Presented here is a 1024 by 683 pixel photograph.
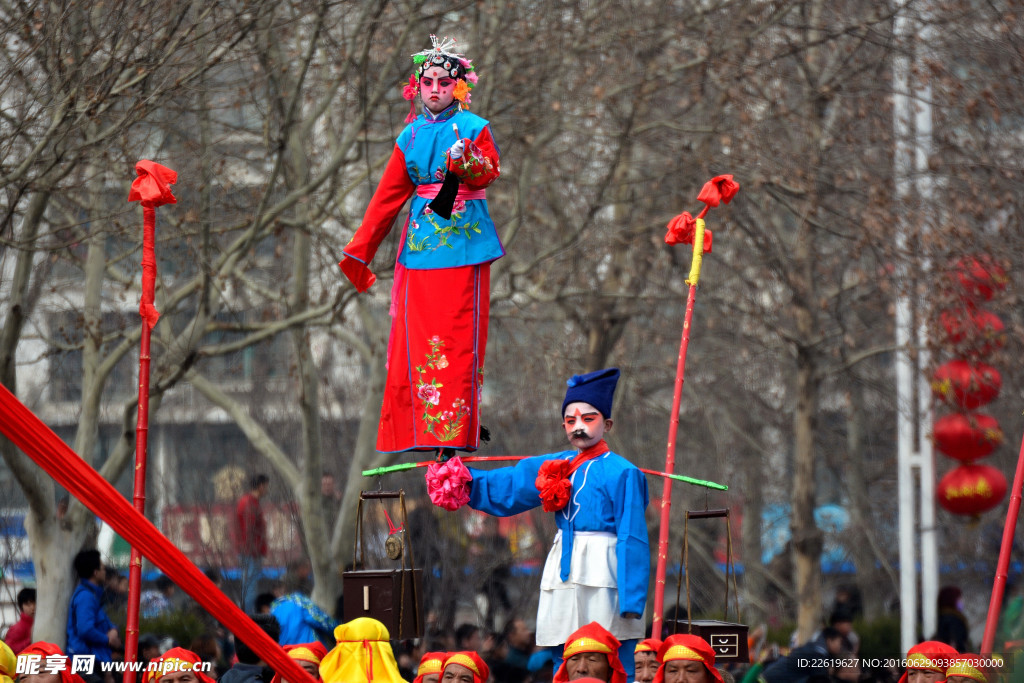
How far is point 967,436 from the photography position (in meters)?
13.8

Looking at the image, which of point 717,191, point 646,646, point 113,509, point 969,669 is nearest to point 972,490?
point 969,669

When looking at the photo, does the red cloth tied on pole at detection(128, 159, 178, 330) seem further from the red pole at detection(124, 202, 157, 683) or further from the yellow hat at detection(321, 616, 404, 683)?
the yellow hat at detection(321, 616, 404, 683)

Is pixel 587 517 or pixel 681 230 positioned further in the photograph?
pixel 681 230

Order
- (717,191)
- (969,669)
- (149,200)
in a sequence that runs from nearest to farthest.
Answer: (149,200) → (969,669) → (717,191)

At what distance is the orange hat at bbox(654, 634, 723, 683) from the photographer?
713 cm

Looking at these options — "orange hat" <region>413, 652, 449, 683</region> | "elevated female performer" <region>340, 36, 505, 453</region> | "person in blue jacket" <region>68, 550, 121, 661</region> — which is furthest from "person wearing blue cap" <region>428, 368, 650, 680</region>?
"person in blue jacket" <region>68, 550, 121, 661</region>

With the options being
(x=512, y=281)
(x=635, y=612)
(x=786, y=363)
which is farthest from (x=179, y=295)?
(x=786, y=363)

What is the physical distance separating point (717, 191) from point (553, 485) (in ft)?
6.83

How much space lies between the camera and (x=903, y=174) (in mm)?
15195

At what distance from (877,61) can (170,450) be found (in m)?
15.6

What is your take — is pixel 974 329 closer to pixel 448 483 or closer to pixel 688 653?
pixel 688 653

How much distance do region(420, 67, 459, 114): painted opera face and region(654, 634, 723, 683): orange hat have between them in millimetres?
3107

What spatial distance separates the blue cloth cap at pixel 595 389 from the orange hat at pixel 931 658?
2195mm

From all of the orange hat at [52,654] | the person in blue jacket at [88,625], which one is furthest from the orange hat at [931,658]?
the person in blue jacket at [88,625]
